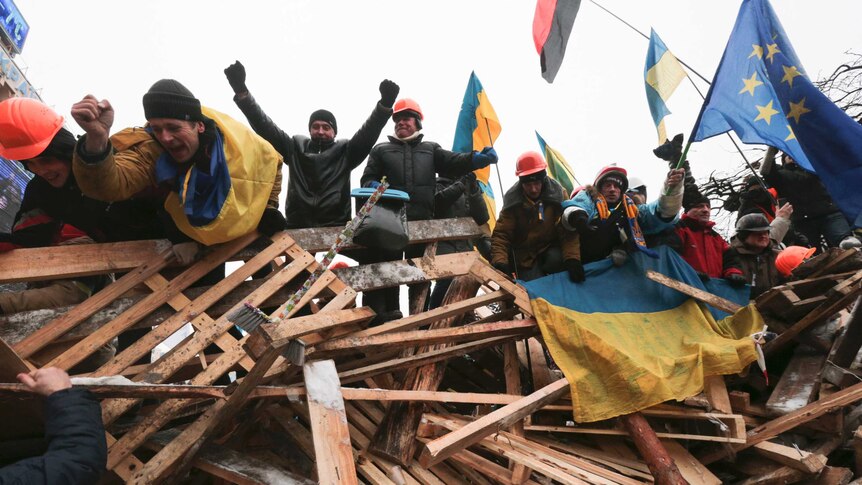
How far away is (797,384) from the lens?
15.5 feet

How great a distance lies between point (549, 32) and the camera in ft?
22.7

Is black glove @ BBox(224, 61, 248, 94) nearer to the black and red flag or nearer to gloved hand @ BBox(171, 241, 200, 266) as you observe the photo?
gloved hand @ BBox(171, 241, 200, 266)

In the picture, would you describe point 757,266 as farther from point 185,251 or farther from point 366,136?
point 185,251

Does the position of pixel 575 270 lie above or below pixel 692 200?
below

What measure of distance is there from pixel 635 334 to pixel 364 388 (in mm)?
2731

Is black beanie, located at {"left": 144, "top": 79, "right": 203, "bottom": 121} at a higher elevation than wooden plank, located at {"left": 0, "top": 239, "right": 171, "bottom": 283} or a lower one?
higher

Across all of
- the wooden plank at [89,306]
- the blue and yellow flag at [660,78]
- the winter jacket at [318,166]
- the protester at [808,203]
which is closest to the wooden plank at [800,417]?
the protester at [808,203]

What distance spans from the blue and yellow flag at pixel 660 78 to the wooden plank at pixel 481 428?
478 centimetres

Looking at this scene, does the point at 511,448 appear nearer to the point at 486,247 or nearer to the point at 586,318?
the point at 586,318

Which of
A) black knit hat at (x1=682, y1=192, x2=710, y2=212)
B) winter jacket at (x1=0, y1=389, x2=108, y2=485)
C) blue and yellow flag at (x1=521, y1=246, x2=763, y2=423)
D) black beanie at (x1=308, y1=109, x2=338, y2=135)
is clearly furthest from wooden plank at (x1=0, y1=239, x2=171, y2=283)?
black knit hat at (x1=682, y1=192, x2=710, y2=212)

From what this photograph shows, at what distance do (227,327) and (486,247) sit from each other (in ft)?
14.2

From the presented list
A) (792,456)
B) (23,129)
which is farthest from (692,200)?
(23,129)

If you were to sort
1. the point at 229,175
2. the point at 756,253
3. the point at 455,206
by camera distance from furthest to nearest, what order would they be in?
the point at 455,206, the point at 756,253, the point at 229,175

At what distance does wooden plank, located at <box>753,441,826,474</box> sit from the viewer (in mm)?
3773
